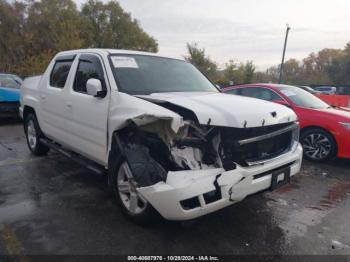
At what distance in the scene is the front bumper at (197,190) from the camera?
2479mm

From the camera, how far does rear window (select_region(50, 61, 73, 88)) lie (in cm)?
441

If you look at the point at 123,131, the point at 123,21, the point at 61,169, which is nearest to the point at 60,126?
the point at 61,169

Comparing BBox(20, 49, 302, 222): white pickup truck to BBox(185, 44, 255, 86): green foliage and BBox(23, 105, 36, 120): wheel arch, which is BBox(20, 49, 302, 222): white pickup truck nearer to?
BBox(23, 105, 36, 120): wheel arch

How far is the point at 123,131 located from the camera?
123 inches

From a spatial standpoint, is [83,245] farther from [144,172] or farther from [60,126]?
[60,126]

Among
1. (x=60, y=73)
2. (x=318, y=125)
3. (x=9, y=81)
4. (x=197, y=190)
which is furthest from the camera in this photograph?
(x=9, y=81)

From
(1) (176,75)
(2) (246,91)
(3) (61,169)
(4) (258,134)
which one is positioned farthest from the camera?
(2) (246,91)

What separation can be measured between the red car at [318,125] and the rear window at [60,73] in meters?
4.31

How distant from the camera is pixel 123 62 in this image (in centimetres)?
369

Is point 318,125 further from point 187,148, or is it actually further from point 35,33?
point 35,33

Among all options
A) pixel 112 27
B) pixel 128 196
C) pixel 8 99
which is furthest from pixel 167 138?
pixel 112 27

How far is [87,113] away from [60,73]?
1.37m

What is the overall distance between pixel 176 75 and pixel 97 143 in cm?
146

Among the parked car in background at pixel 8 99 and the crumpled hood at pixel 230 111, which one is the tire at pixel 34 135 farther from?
the parked car in background at pixel 8 99
